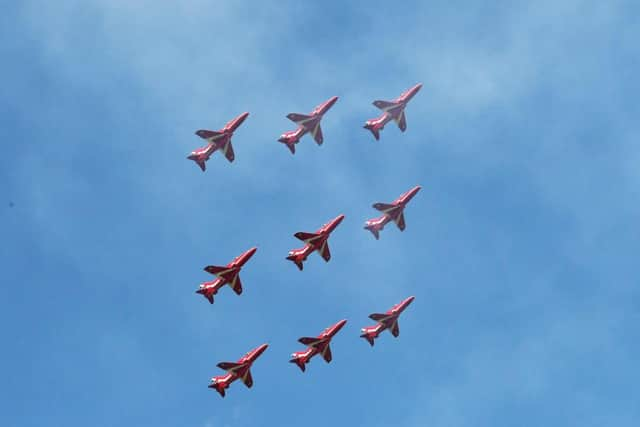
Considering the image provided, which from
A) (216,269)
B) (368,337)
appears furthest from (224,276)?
(368,337)

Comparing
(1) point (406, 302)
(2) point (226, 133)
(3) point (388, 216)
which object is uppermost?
(2) point (226, 133)

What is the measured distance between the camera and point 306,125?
642 feet

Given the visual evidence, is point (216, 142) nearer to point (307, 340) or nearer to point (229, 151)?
point (229, 151)

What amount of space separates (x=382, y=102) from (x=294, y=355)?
54.8 metres

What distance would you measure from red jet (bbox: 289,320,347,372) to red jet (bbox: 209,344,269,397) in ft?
22.1

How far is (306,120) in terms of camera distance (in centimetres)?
19538

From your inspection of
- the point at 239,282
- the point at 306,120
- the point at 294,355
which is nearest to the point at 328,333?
the point at 294,355

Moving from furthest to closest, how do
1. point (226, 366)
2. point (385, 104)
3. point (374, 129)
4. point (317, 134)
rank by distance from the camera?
point (385, 104) → point (374, 129) → point (317, 134) → point (226, 366)

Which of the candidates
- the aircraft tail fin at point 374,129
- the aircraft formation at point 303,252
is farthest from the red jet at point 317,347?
the aircraft tail fin at point 374,129

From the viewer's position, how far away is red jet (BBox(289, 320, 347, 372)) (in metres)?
184

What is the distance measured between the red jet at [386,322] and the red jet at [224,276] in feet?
89.7

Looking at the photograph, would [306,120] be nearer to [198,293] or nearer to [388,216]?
[388,216]

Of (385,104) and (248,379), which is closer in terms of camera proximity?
(248,379)

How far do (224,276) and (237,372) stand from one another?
59.9 feet
